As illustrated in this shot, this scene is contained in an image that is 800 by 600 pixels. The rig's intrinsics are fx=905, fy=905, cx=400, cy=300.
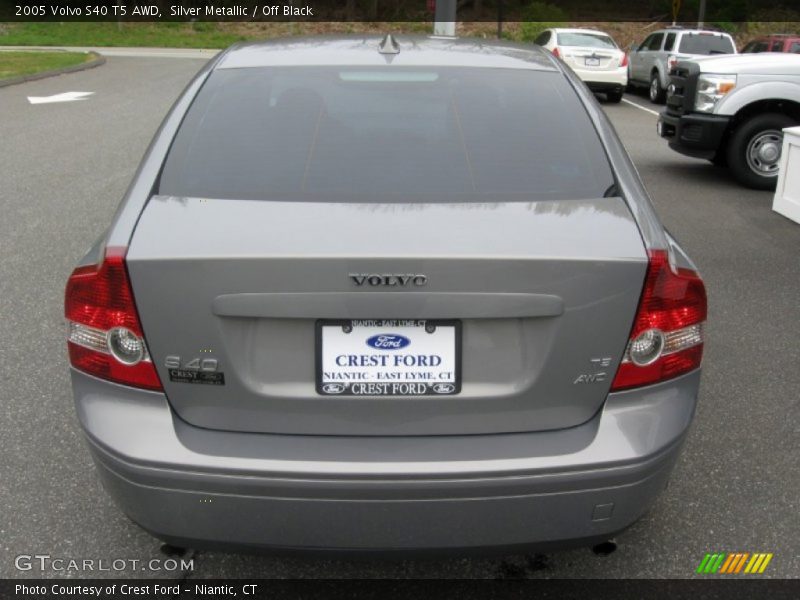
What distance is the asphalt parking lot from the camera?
307 cm

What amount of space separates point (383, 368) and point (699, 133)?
8.67 meters

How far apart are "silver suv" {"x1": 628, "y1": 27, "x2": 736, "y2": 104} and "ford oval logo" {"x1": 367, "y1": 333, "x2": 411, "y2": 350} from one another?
18.2 metres

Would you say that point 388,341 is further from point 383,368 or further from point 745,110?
point 745,110

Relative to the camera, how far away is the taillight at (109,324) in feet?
8.02

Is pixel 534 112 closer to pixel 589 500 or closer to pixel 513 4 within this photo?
pixel 589 500

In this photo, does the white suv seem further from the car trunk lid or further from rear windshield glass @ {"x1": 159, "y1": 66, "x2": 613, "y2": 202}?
the car trunk lid

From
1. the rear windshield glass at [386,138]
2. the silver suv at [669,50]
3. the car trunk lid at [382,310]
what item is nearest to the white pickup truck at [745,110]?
the rear windshield glass at [386,138]

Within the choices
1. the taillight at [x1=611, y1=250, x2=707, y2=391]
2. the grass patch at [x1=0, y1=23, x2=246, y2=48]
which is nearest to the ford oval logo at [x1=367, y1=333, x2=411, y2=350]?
the taillight at [x1=611, y1=250, x2=707, y2=391]

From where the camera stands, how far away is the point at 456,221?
2520 mm

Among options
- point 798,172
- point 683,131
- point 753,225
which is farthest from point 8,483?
point 683,131

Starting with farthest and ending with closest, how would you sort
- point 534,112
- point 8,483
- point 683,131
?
1. point 683,131
2. point 8,483
3. point 534,112

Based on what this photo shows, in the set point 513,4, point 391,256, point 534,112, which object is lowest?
point 513,4

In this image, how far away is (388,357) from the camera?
2.40 meters

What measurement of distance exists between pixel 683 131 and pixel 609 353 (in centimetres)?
856
